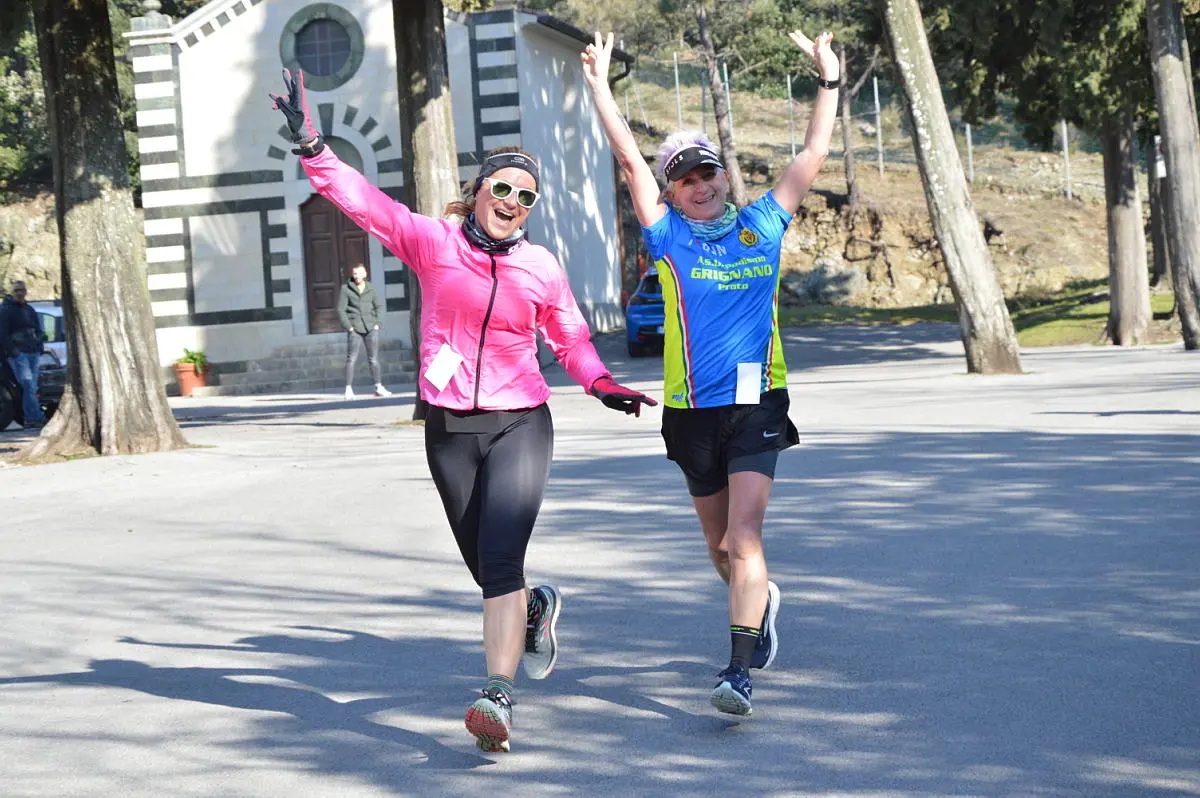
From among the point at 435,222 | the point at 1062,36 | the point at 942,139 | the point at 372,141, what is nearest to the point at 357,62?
the point at 372,141

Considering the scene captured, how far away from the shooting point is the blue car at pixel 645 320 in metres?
30.1

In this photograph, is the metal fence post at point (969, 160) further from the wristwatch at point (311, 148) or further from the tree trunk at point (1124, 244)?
the wristwatch at point (311, 148)

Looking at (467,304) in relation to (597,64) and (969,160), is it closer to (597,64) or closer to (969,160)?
(597,64)

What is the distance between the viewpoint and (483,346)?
18.9 ft

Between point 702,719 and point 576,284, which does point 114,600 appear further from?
point 576,284

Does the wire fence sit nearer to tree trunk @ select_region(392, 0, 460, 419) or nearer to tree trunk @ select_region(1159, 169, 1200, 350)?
tree trunk @ select_region(1159, 169, 1200, 350)

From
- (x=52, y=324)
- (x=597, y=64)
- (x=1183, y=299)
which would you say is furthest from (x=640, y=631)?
(x=52, y=324)

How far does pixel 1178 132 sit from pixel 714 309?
760 inches

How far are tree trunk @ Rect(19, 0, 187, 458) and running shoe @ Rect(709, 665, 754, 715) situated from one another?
38.5 ft

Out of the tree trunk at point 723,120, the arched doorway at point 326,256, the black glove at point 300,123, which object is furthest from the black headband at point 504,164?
the tree trunk at point 723,120

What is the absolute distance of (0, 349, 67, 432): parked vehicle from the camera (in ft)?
81.4

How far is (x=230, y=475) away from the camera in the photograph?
48.4 feet

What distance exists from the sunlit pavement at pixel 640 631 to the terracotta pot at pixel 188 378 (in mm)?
18512

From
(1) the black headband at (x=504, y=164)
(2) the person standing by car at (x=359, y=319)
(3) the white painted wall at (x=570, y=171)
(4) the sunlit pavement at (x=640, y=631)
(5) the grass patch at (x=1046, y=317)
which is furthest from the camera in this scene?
(3) the white painted wall at (x=570, y=171)
